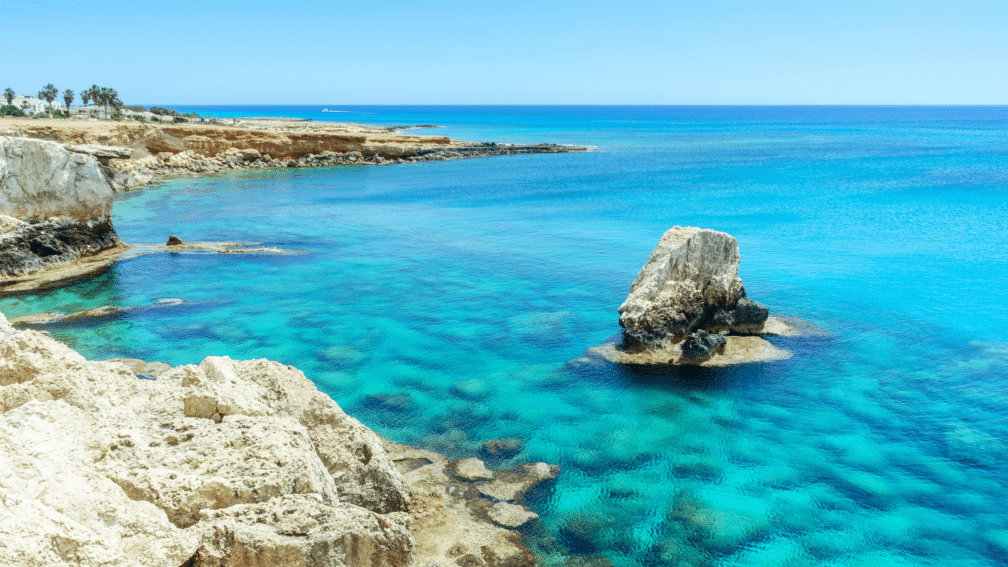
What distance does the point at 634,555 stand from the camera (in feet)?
35.2

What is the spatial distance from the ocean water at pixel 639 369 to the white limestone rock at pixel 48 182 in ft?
10.1

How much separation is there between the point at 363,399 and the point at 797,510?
978cm

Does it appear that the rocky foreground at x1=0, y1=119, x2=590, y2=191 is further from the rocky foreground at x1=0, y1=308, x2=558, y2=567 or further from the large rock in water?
the rocky foreground at x1=0, y1=308, x2=558, y2=567

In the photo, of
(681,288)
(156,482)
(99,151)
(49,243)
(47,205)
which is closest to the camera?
(156,482)

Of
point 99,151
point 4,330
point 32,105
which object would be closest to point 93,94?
point 32,105

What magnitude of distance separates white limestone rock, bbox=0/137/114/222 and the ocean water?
10.1 ft

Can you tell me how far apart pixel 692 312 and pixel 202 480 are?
14.9m

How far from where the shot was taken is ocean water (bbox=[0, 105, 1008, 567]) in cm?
1185

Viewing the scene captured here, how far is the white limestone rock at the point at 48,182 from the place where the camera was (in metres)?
25.6

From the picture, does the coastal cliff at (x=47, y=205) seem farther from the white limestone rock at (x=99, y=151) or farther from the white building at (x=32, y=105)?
the white building at (x=32, y=105)

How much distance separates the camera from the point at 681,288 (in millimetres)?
19391

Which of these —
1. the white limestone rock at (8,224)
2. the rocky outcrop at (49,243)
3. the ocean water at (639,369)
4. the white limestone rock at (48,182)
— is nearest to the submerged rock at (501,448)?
the ocean water at (639,369)

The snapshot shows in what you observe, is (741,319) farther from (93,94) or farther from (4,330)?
(93,94)

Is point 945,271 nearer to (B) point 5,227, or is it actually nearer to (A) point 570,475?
(A) point 570,475
